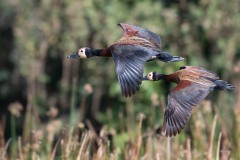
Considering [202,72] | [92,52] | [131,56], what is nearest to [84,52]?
[92,52]

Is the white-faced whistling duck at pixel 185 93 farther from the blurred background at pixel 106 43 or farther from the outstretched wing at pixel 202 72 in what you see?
the blurred background at pixel 106 43

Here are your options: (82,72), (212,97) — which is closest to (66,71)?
(82,72)

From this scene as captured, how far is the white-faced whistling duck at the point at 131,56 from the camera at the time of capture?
370cm

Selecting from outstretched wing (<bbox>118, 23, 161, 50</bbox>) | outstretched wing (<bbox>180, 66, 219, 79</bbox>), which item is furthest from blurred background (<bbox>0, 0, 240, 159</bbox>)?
A: outstretched wing (<bbox>180, 66, 219, 79</bbox>)

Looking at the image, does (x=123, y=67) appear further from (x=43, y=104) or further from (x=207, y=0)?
(x=43, y=104)

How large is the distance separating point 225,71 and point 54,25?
6.52 ft

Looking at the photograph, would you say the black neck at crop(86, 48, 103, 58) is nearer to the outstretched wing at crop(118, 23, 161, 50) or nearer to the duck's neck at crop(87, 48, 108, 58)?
the duck's neck at crop(87, 48, 108, 58)

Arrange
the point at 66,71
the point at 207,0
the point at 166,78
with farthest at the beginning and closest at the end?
the point at 66,71, the point at 207,0, the point at 166,78

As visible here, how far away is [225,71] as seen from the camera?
356 inches

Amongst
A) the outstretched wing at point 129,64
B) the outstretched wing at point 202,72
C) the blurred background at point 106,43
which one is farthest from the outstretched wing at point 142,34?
the blurred background at point 106,43

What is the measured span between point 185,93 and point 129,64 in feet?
1.08

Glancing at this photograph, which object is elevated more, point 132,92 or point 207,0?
point 207,0

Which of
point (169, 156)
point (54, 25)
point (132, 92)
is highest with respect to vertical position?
point (54, 25)

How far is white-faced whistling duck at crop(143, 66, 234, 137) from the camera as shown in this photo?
388 cm
